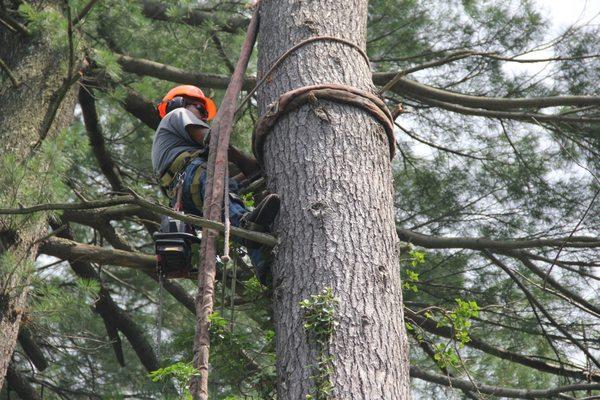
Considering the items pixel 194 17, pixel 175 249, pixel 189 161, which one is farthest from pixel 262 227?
pixel 194 17

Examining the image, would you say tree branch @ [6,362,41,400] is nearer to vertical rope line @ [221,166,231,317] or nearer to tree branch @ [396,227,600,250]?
tree branch @ [396,227,600,250]

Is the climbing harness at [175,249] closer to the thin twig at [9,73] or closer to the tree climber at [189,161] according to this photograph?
the tree climber at [189,161]

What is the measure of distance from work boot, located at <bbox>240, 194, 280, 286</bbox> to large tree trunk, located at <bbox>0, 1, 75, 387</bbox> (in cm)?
157

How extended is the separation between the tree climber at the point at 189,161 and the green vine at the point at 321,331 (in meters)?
0.45

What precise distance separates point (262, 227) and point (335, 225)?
13.3 inches

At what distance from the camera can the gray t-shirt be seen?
157 inches

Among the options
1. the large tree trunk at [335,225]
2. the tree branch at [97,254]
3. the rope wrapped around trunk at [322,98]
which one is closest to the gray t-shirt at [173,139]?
the tree branch at [97,254]

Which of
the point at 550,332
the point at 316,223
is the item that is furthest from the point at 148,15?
the point at 316,223

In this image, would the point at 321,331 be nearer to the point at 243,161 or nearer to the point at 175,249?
the point at 175,249

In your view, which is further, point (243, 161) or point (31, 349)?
point (31, 349)

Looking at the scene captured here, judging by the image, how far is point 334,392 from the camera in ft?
7.66

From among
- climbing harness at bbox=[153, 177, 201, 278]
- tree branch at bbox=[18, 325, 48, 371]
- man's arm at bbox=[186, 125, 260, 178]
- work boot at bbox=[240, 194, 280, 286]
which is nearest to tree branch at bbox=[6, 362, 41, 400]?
tree branch at bbox=[18, 325, 48, 371]

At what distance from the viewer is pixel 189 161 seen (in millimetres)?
3812

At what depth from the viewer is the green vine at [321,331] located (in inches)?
92.7
